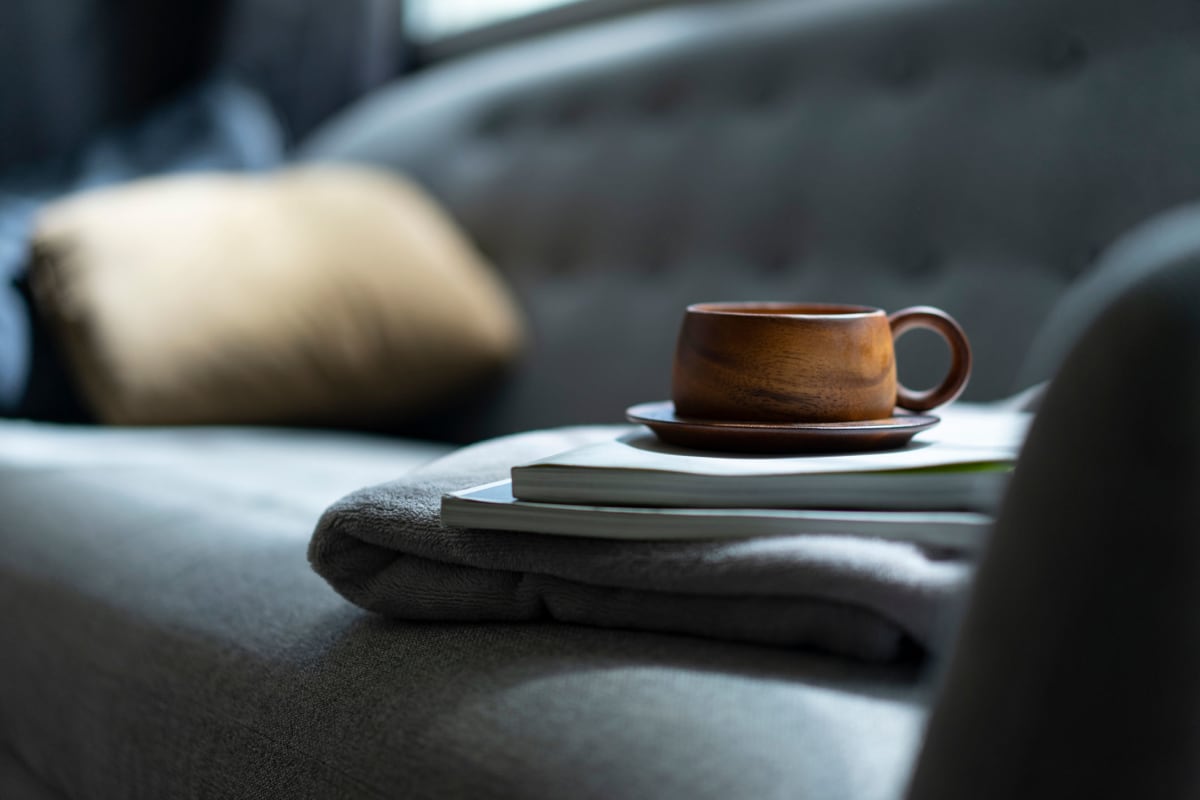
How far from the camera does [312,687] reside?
1.72 ft

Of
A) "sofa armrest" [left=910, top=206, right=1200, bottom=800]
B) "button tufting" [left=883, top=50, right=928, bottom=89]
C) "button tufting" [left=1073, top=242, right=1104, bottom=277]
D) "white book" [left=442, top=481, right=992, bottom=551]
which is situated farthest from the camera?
"button tufting" [left=883, top=50, right=928, bottom=89]

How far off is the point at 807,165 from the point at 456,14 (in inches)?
50.8

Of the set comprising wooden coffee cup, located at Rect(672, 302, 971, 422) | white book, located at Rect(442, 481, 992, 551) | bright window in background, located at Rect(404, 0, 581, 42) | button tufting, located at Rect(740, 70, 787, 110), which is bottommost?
white book, located at Rect(442, 481, 992, 551)

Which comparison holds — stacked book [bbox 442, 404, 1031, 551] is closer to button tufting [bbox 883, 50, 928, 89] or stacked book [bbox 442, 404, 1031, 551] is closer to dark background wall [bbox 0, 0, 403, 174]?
button tufting [bbox 883, 50, 928, 89]

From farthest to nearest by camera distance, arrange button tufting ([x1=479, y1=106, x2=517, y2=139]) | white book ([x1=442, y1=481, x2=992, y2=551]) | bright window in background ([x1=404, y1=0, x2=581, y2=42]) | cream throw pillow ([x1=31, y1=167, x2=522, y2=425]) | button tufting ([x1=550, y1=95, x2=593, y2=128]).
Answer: bright window in background ([x1=404, y1=0, x2=581, y2=42]) < button tufting ([x1=479, y1=106, x2=517, y2=139]) < button tufting ([x1=550, y1=95, x2=593, y2=128]) < cream throw pillow ([x1=31, y1=167, x2=522, y2=425]) < white book ([x1=442, y1=481, x2=992, y2=551])

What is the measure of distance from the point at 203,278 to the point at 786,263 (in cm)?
68

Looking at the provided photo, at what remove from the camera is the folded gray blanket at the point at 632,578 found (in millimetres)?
433

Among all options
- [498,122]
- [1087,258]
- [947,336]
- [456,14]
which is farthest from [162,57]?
[947,336]

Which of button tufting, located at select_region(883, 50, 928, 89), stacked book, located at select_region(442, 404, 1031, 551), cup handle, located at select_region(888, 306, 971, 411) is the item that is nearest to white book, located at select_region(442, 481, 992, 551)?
stacked book, located at select_region(442, 404, 1031, 551)

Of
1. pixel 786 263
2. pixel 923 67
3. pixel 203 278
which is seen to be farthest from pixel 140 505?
pixel 923 67

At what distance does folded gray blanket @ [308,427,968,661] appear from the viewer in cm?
43

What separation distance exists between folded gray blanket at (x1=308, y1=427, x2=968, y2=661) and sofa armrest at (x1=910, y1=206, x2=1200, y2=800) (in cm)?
5

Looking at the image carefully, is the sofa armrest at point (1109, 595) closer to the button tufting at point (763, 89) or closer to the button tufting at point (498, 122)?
the button tufting at point (763, 89)

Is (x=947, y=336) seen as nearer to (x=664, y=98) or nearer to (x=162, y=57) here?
(x=664, y=98)
